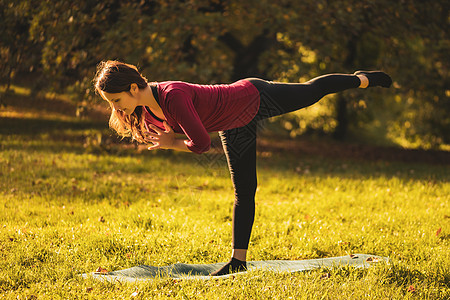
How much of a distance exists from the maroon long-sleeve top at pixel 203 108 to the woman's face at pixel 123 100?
210 millimetres

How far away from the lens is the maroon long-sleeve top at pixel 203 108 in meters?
3.26

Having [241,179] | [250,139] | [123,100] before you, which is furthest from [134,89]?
[241,179]

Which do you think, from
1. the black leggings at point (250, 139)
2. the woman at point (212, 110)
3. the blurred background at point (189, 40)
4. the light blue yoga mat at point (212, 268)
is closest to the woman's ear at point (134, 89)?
the woman at point (212, 110)

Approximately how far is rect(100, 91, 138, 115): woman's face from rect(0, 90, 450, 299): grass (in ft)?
4.73

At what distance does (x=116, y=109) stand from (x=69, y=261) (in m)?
1.53

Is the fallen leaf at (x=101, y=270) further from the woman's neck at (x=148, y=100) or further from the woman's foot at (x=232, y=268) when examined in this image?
the woman's neck at (x=148, y=100)

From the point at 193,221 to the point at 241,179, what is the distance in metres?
1.72

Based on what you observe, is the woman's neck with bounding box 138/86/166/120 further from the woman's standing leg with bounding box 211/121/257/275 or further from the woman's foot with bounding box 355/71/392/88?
the woman's foot with bounding box 355/71/392/88

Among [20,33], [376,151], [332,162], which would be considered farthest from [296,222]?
Answer: [376,151]

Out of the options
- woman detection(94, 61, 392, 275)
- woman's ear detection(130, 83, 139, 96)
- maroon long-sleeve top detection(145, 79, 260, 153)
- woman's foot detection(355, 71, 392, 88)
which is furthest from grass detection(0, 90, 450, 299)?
woman's foot detection(355, 71, 392, 88)

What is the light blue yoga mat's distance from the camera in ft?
12.5

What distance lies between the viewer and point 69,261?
4059mm

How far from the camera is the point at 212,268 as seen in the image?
412cm

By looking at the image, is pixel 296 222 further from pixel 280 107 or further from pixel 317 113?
pixel 317 113
